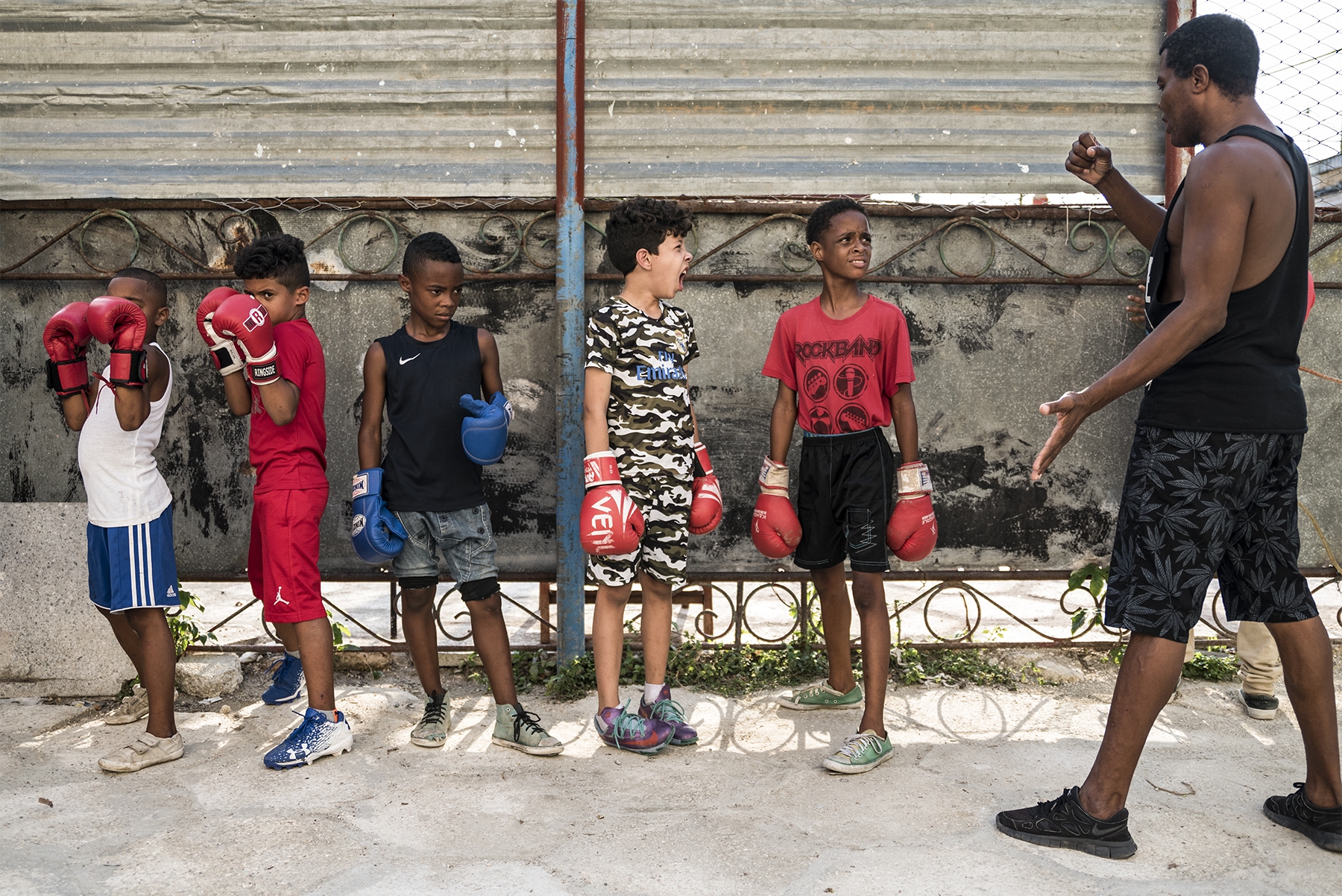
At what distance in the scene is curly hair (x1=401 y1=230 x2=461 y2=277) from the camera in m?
3.37

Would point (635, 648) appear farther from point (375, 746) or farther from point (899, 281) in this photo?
point (899, 281)

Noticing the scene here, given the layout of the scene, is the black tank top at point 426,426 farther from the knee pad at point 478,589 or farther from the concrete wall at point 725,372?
the concrete wall at point 725,372

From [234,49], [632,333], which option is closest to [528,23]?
[234,49]

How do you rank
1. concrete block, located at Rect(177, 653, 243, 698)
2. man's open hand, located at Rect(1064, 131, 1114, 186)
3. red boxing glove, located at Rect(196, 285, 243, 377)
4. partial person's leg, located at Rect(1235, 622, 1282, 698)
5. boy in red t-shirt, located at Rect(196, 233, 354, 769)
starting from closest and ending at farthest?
1. man's open hand, located at Rect(1064, 131, 1114, 186)
2. red boxing glove, located at Rect(196, 285, 243, 377)
3. boy in red t-shirt, located at Rect(196, 233, 354, 769)
4. partial person's leg, located at Rect(1235, 622, 1282, 698)
5. concrete block, located at Rect(177, 653, 243, 698)

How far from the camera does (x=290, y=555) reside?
10.7 ft

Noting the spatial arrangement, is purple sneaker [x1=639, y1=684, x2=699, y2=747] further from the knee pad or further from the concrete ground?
the knee pad

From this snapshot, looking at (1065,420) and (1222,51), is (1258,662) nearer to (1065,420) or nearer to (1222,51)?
(1065,420)

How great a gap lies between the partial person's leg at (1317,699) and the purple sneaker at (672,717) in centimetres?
191

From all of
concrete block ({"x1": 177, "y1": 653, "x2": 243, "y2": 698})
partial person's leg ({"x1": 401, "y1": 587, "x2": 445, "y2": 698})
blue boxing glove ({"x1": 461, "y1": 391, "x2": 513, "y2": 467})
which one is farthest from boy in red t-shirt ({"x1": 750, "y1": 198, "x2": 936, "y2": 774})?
concrete block ({"x1": 177, "y1": 653, "x2": 243, "y2": 698})

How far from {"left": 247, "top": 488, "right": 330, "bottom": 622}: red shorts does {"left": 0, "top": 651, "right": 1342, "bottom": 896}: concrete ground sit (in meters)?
0.54

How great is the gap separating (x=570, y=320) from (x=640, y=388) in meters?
0.75

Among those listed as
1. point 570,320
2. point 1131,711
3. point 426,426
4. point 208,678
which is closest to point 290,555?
point 426,426

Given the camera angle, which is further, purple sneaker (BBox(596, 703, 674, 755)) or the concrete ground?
purple sneaker (BBox(596, 703, 674, 755))

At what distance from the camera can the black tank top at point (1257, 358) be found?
255 centimetres
